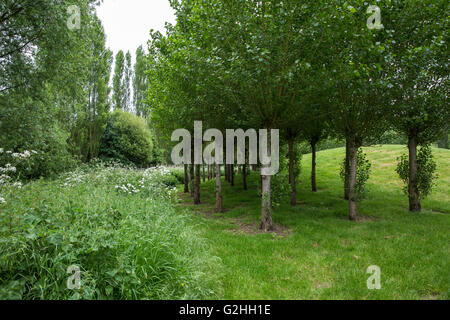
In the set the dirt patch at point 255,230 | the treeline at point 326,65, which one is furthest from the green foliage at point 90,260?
the treeline at point 326,65

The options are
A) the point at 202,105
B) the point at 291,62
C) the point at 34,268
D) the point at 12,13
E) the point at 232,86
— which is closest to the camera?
the point at 34,268

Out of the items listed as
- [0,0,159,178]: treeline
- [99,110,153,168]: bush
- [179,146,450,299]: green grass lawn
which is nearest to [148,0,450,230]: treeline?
[179,146,450,299]: green grass lawn

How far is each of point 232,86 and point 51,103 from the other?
793cm

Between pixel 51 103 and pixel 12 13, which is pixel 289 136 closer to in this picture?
pixel 51 103

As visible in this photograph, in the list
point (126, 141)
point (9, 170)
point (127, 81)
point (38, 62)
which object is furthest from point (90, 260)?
point (127, 81)

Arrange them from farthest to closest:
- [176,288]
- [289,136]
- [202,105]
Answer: [289,136] < [202,105] < [176,288]

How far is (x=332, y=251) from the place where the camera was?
566 centimetres

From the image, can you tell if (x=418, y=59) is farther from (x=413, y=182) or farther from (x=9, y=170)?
(x=9, y=170)

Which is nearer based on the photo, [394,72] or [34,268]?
[34,268]

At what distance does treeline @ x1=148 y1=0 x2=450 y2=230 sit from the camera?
21.2 ft

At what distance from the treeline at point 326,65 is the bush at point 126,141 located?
847 inches

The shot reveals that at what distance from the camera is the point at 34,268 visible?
3.12m

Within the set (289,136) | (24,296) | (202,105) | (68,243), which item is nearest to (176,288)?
(68,243)

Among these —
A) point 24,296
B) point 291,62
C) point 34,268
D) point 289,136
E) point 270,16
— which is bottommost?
point 24,296
